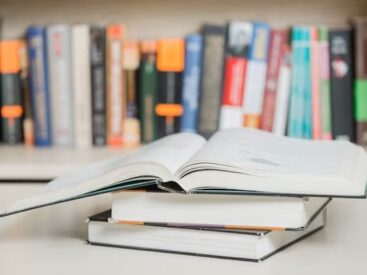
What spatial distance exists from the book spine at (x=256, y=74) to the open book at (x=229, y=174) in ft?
3.23

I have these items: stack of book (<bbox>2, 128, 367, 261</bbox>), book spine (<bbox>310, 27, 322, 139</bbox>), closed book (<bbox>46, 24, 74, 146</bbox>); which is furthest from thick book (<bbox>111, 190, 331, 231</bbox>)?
closed book (<bbox>46, 24, 74, 146</bbox>)

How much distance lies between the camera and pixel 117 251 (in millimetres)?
768

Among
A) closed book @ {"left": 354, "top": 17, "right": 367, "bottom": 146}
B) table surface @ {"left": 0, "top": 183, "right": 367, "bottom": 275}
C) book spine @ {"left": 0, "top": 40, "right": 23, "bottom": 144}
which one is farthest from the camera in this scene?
book spine @ {"left": 0, "top": 40, "right": 23, "bottom": 144}

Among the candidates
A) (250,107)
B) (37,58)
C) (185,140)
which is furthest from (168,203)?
(37,58)

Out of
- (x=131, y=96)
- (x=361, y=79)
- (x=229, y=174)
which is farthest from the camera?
(x=131, y=96)

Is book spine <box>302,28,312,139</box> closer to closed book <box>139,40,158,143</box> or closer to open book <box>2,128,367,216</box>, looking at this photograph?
closed book <box>139,40,158,143</box>

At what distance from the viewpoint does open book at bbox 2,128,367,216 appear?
28.0 inches

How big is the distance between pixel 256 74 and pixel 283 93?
91 mm

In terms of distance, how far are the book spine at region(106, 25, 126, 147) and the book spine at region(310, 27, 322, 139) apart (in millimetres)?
530

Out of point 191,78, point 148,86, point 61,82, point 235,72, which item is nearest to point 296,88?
point 235,72

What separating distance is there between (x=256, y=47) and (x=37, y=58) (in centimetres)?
62

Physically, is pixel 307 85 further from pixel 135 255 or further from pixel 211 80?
pixel 135 255

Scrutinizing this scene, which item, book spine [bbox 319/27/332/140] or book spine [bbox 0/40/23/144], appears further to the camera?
book spine [bbox 0/40/23/144]

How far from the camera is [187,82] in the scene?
185cm
